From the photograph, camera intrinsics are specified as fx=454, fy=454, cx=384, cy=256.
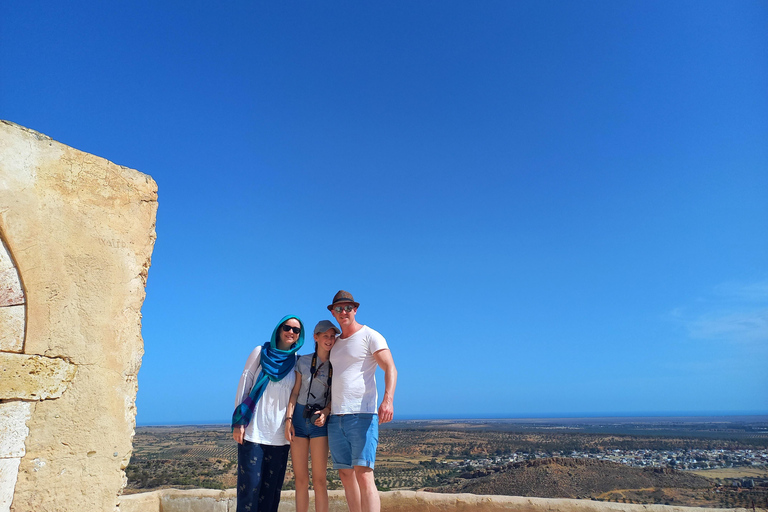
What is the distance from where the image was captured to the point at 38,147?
2.80 m

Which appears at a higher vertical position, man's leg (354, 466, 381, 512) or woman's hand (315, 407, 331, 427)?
woman's hand (315, 407, 331, 427)

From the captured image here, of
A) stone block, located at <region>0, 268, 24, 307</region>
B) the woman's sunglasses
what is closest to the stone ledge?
stone block, located at <region>0, 268, 24, 307</region>

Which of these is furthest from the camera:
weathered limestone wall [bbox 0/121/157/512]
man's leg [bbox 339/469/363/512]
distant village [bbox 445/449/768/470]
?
distant village [bbox 445/449/768/470]

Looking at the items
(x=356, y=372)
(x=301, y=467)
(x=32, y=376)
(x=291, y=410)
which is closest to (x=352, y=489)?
(x=301, y=467)

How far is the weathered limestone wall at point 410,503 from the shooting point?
161 inches

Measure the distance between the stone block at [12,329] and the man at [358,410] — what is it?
2.04 metres

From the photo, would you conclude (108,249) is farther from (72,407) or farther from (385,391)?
(385,391)

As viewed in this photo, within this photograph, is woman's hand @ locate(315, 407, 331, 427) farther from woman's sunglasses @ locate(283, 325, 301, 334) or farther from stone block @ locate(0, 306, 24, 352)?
stone block @ locate(0, 306, 24, 352)

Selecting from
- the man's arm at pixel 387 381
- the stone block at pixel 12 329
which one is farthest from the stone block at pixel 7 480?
the man's arm at pixel 387 381

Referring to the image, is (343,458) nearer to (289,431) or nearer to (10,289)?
(289,431)

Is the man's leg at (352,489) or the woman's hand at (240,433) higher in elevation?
the woman's hand at (240,433)

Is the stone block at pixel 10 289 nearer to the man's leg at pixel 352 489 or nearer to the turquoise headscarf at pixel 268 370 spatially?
the turquoise headscarf at pixel 268 370

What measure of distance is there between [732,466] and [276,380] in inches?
861

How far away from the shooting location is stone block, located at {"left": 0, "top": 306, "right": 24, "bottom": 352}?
2545 mm
